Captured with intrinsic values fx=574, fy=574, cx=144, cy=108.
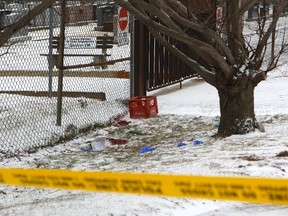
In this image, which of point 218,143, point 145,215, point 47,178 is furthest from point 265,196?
point 218,143

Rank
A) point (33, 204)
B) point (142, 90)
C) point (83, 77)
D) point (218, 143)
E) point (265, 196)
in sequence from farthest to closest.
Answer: point (83, 77), point (142, 90), point (218, 143), point (33, 204), point (265, 196)

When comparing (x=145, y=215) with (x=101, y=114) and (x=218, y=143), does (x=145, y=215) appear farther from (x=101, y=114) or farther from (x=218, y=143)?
(x=101, y=114)

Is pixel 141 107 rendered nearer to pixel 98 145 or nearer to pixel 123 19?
pixel 123 19

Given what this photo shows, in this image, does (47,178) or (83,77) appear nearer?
(47,178)

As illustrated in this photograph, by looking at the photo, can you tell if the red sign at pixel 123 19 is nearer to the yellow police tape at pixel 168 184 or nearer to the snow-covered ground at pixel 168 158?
the snow-covered ground at pixel 168 158

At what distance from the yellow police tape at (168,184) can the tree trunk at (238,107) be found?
455cm

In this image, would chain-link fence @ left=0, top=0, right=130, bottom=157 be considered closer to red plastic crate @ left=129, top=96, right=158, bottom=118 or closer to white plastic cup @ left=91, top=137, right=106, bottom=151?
red plastic crate @ left=129, top=96, right=158, bottom=118

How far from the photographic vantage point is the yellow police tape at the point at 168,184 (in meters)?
3.03

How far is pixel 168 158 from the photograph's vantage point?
6777mm

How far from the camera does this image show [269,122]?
29.6ft

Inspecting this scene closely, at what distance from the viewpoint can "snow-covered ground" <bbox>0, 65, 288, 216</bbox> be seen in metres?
4.82

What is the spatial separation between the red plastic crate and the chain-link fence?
331 millimetres

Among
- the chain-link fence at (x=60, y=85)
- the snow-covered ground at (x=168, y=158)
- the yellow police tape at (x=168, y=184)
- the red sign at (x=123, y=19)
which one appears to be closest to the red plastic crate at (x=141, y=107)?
the snow-covered ground at (x=168, y=158)

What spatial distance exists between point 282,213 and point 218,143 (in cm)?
265
